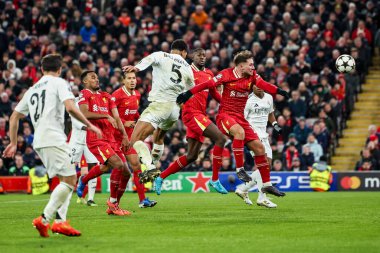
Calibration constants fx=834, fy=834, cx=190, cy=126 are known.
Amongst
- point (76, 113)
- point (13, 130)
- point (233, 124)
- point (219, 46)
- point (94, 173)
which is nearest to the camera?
point (76, 113)

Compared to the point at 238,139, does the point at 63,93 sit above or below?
above

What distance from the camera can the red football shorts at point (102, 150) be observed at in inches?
597

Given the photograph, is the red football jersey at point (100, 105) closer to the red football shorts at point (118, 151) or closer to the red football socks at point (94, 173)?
the red football shorts at point (118, 151)

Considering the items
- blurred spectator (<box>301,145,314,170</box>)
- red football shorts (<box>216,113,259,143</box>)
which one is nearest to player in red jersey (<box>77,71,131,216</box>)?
red football shorts (<box>216,113,259,143</box>)

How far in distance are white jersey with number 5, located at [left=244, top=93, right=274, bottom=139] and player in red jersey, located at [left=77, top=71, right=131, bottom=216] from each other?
10.5ft

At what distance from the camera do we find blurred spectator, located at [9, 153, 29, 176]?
27125 millimetres

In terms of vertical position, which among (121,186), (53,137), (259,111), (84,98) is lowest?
(121,186)

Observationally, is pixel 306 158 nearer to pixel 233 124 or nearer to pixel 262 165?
pixel 262 165

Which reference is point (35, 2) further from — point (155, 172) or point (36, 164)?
point (155, 172)

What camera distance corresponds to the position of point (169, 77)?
15.6 m

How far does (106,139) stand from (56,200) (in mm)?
5191

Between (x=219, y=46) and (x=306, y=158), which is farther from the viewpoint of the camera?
(x=219, y=46)

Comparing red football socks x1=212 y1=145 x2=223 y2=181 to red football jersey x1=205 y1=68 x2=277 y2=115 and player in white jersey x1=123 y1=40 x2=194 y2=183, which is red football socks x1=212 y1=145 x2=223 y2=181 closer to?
red football jersey x1=205 y1=68 x2=277 y2=115

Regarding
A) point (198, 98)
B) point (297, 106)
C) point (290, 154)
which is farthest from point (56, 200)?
point (297, 106)
